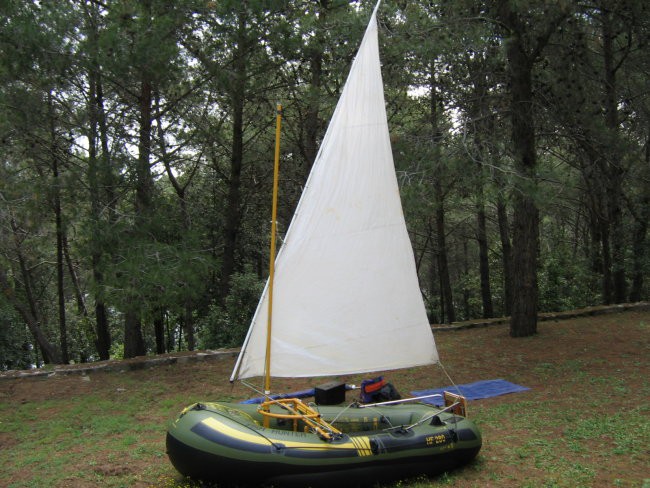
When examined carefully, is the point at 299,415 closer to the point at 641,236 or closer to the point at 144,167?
the point at 144,167

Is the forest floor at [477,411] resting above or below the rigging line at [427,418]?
below

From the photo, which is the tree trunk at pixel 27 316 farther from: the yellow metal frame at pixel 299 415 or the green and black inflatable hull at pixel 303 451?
the yellow metal frame at pixel 299 415

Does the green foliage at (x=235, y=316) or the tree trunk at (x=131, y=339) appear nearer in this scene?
the tree trunk at (x=131, y=339)

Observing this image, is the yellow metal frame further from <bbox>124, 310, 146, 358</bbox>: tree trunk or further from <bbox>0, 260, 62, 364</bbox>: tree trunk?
<bbox>0, 260, 62, 364</bbox>: tree trunk

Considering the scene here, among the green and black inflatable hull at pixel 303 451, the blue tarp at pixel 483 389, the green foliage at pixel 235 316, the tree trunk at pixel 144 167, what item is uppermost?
the tree trunk at pixel 144 167

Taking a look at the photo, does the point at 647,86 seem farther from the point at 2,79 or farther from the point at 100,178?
the point at 2,79

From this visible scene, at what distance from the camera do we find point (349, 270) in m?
4.48

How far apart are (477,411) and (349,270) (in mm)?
2764

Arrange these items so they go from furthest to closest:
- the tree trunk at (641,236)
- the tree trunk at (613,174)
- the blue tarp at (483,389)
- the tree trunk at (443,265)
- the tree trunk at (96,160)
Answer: the tree trunk at (443,265)
the tree trunk at (641,236)
the tree trunk at (613,174)
the tree trunk at (96,160)
the blue tarp at (483,389)

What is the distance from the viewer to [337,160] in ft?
14.9

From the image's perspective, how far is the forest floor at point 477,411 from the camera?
4.40m

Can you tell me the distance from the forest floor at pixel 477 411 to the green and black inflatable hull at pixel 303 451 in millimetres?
227

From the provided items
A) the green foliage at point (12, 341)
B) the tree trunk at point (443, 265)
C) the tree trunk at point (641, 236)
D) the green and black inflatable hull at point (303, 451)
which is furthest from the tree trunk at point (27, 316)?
the tree trunk at point (641, 236)

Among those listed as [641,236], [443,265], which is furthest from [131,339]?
[641,236]
